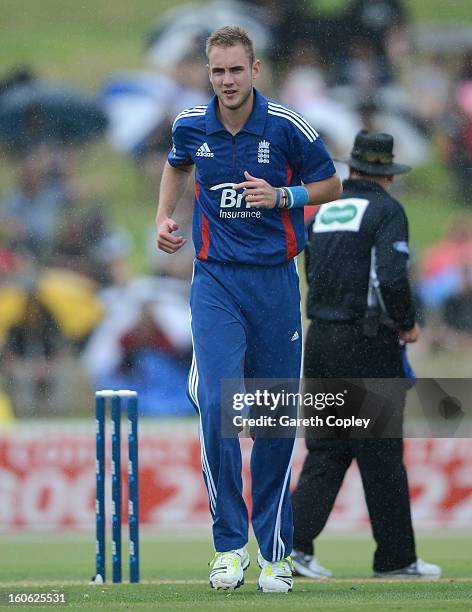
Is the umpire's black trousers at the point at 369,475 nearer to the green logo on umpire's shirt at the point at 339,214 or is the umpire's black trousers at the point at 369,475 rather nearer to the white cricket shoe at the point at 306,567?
the white cricket shoe at the point at 306,567

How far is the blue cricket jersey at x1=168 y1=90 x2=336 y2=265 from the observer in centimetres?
561

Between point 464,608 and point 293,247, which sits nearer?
point 464,608

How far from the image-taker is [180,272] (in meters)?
15.5

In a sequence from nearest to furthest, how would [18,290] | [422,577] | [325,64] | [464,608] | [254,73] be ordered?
[464,608]
[254,73]
[422,577]
[18,290]
[325,64]

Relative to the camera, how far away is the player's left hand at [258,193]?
17.8ft

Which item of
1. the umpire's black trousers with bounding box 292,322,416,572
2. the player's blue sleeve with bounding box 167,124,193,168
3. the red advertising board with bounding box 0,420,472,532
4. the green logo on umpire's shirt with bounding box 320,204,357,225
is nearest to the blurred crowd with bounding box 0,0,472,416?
the red advertising board with bounding box 0,420,472,532

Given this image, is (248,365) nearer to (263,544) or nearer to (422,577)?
(263,544)

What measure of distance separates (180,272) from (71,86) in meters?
3.41

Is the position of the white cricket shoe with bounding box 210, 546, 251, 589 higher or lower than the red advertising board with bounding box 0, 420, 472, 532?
higher

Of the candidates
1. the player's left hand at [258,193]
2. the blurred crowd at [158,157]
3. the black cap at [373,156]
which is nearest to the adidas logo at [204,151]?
the player's left hand at [258,193]

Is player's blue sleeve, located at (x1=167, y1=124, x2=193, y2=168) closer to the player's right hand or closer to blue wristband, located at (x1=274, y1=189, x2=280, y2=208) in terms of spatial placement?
the player's right hand

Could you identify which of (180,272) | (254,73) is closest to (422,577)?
(254,73)

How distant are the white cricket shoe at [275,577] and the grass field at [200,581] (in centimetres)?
6

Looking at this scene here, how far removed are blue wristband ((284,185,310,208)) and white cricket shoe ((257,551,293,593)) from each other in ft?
4.75
